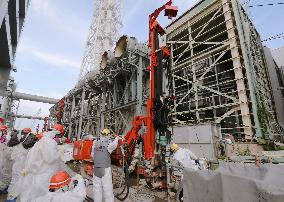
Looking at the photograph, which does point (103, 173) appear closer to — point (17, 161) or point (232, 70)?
point (17, 161)

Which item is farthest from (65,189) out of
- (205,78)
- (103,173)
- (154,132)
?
(205,78)

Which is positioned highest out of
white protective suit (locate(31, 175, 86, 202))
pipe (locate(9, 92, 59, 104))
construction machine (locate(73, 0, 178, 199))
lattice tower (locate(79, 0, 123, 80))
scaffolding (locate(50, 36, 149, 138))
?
lattice tower (locate(79, 0, 123, 80))

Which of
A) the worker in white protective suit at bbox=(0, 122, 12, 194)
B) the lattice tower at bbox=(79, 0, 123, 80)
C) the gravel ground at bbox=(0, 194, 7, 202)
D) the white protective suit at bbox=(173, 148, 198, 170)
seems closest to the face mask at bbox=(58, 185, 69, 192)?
the white protective suit at bbox=(173, 148, 198, 170)

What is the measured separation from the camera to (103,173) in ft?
18.2

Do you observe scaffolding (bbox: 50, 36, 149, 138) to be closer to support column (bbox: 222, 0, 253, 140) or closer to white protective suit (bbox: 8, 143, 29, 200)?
support column (bbox: 222, 0, 253, 140)

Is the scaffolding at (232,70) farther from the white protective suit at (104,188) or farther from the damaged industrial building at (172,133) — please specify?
the white protective suit at (104,188)

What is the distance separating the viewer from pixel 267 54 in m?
16.0

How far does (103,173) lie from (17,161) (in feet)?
9.28

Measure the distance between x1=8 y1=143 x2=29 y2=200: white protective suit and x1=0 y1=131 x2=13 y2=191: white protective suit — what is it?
0.29 m

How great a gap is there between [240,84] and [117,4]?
89.3 feet

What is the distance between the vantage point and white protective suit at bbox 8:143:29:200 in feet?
19.6

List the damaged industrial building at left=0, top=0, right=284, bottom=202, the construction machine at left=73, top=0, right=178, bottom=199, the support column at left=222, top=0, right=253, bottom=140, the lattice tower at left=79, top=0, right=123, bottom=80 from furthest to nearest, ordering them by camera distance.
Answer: the lattice tower at left=79, top=0, right=123, bottom=80, the support column at left=222, top=0, right=253, bottom=140, the construction machine at left=73, top=0, right=178, bottom=199, the damaged industrial building at left=0, top=0, right=284, bottom=202

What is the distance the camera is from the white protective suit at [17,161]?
19.6 ft

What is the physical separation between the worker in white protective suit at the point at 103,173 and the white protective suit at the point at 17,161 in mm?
2342
